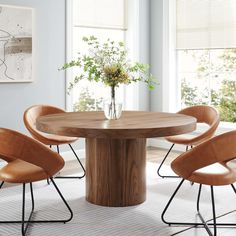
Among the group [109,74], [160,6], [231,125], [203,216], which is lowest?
[203,216]

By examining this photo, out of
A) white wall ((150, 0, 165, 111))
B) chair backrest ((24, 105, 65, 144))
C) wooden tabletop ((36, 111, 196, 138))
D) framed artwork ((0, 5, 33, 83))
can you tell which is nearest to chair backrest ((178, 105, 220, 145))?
wooden tabletop ((36, 111, 196, 138))

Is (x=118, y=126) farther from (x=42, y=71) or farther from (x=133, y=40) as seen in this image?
(x=133, y=40)

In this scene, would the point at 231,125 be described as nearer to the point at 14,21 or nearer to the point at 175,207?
the point at 175,207

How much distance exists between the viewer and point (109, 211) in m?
3.80

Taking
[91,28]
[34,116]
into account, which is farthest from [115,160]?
[91,28]

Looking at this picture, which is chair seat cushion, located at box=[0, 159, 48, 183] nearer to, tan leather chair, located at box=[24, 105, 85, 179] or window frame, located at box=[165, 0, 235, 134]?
tan leather chair, located at box=[24, 105, 85, 179]

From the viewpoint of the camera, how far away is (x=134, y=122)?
3758 mm

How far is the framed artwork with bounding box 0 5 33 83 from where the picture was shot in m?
5.19

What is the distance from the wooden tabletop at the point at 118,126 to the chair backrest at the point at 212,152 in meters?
0.37

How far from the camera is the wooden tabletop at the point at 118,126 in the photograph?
3348mm

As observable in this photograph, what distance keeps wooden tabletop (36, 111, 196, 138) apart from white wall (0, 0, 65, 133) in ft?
4.34

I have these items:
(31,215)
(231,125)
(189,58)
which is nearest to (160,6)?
(189,58)

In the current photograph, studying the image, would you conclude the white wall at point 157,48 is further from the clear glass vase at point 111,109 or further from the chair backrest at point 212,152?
the chair backrest at point 212,152

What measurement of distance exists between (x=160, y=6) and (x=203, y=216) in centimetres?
387
